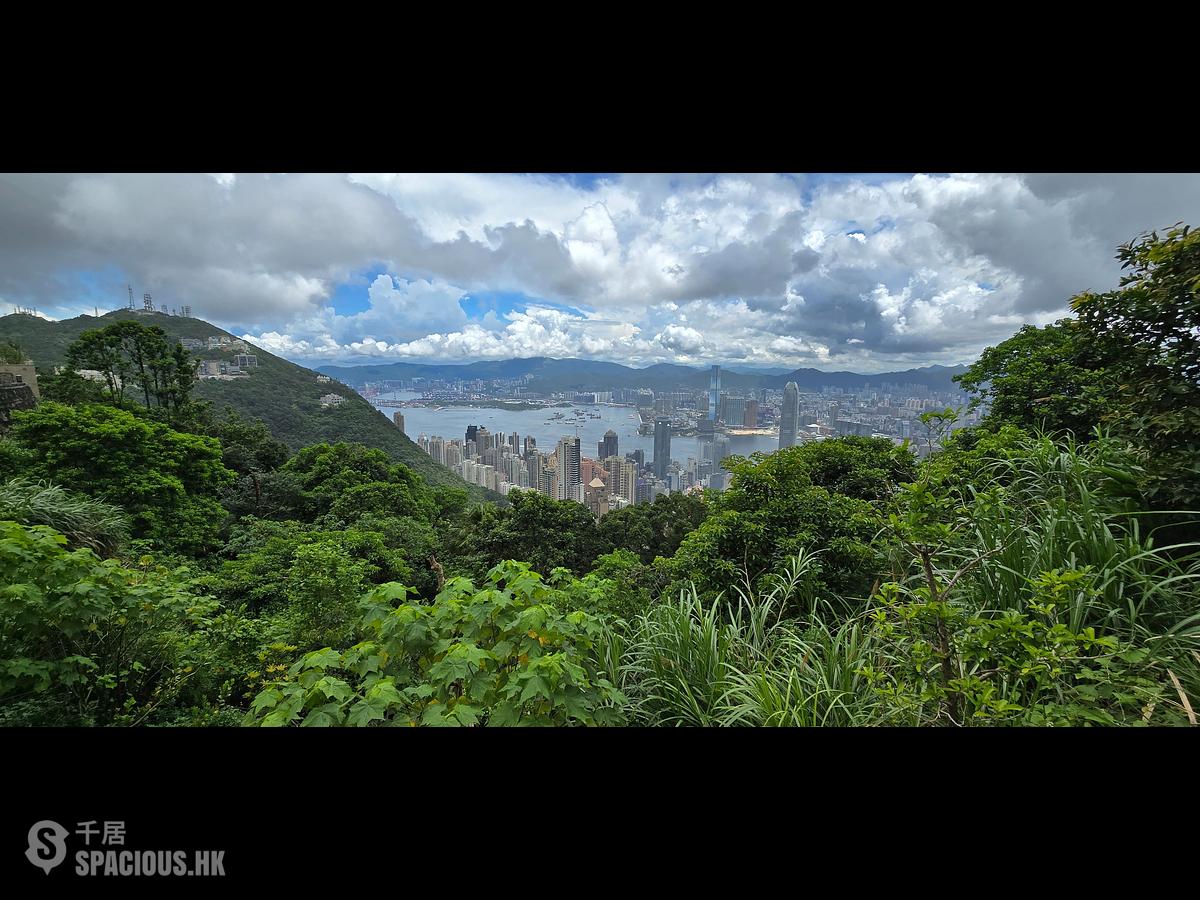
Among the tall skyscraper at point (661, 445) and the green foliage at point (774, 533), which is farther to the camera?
the tall skyscraper at point (661, 445)

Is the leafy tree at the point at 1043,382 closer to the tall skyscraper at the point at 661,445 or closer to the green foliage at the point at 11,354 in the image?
the tall skyscraper at the point at 661,445

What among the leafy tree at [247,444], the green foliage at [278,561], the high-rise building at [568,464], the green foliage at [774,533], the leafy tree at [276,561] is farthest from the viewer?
the leafy tree at [247,444]

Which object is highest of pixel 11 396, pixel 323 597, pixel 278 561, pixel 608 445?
pixel 11 396

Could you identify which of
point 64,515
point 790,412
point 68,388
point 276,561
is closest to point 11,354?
point 68,388

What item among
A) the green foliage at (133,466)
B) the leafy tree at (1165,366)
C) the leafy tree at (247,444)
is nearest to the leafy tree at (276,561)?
the green foliage at (133,466)

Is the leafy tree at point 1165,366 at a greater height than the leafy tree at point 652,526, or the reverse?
the leafy tree at point 1165,366

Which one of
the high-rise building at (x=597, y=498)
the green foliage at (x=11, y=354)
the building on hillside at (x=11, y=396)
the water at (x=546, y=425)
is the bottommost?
the high-rise building at (x=597, y=498)

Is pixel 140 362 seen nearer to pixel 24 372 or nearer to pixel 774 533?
pixel 24 372
